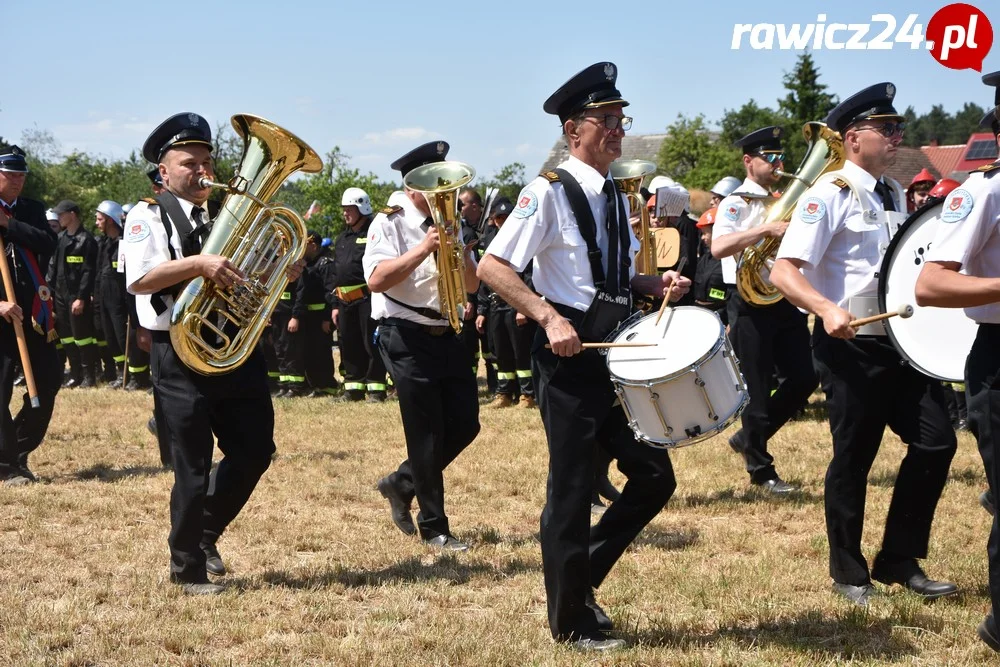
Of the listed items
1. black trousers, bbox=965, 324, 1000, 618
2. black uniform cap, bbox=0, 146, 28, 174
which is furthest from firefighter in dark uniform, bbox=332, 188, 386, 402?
black trousers, bbox=965, 324, 1000, 618

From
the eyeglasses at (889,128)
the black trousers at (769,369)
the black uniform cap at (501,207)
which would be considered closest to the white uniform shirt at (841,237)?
the eyeglasses at (889,128)

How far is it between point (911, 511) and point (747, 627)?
105 cm

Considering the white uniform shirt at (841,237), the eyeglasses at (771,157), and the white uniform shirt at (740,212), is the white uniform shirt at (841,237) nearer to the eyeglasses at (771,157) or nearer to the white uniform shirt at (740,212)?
the white uniform shirt at (740,212)

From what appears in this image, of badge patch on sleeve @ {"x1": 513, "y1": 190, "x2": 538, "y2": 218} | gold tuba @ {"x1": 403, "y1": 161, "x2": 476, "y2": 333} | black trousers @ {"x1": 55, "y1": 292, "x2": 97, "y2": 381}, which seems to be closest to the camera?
badge patch on sleeve @ {"x1": 513, "y1": 190, "x2": 538, "y2": 218}

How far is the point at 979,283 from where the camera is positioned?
4.02 meters

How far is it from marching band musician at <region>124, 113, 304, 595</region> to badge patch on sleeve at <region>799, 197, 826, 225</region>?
2.52 m

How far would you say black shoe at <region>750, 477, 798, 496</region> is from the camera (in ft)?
27.2

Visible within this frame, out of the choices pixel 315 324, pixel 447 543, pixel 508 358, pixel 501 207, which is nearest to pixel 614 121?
pixel 447 543

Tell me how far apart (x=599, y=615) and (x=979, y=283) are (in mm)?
2065

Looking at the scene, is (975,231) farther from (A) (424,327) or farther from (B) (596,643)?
(A) (424,327)

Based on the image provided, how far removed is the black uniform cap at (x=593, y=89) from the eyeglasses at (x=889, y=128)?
1.33 m

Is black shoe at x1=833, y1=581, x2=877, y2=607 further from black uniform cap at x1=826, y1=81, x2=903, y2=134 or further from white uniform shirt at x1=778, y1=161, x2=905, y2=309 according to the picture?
black uniform cap at x1=826, y1=81, x2=903, y2=134

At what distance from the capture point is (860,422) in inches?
212


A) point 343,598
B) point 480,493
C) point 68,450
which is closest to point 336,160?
point 68,450
